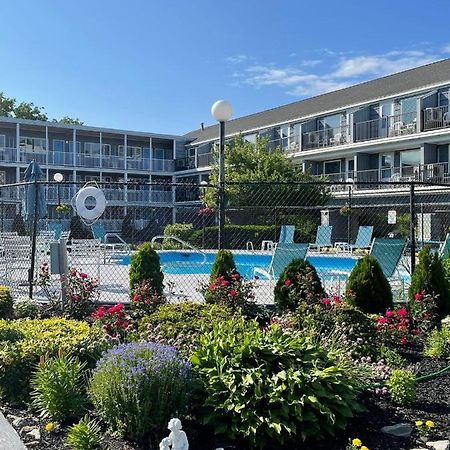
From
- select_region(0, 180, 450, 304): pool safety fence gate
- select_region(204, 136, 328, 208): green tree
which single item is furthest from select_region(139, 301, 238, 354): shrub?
select_region(204, 136, 328, 208): green tree

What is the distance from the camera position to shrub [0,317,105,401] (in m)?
A: 4.51

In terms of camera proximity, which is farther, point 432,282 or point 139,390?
point 432,282

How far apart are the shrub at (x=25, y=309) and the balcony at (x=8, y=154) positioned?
31299mm

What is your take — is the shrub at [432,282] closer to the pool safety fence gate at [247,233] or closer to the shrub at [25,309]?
the pool safety fence gate at [247,233]

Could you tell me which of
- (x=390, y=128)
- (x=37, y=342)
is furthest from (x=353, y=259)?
(x=390, y=128)

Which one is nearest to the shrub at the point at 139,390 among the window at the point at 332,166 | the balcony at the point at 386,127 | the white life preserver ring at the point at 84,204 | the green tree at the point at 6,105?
the white life preserver ring at the point at 84,204

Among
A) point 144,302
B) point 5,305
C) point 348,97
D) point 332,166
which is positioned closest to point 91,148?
point 332,166

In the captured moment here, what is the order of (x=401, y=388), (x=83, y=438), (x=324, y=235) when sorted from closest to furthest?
(x=83, y=438)
(x=401, y=388)
(x=324, y=235)

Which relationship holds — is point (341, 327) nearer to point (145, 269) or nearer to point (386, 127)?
point (145, 269)

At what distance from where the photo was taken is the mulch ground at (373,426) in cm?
364

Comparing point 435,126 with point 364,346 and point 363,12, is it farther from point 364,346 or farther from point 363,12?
point 364,346

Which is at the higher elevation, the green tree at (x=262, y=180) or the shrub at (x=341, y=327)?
the green tree at (x=262, y=180)

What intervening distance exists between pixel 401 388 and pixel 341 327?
1.18m

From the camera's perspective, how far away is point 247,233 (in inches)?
1016
